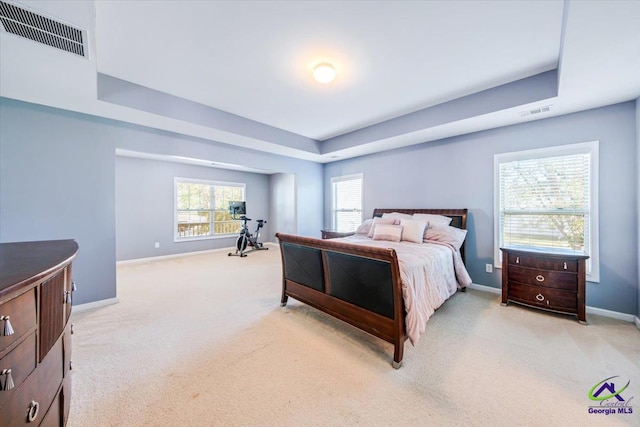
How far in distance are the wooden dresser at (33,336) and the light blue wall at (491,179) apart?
4508 millimetres

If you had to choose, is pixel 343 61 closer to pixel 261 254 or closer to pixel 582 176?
pixel 582 176

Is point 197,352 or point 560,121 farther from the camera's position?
point 560,121

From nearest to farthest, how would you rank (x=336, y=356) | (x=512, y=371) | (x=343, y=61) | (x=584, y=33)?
(x=584, y=33) < (x=512, y=371) < (x=336, y=356) < (x=343, y=61)

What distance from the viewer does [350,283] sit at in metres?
2.33

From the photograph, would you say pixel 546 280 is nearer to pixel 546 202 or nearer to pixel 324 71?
pixel 546 202

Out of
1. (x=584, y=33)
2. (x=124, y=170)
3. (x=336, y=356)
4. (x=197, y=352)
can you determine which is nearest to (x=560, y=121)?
(x=584, y=33)

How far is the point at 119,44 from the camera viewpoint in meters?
2.23

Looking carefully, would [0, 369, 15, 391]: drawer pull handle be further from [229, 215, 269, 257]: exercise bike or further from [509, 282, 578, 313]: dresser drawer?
[229, 215, 269, 257]: exercise bike

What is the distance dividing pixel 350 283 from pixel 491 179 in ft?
9.45

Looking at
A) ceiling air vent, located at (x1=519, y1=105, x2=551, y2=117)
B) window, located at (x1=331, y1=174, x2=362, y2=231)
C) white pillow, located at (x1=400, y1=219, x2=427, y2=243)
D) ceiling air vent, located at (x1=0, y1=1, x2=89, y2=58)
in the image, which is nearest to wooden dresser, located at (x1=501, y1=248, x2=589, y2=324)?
white pillow, located at (x1=400, y1=219, x2=427, y2=243)

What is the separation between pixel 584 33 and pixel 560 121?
6.24 feet

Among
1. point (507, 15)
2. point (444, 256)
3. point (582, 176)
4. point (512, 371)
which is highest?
point (507, 15)

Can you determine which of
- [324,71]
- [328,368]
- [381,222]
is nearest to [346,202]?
[381,222]

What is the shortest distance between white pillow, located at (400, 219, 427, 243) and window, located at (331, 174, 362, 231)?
1.81m
